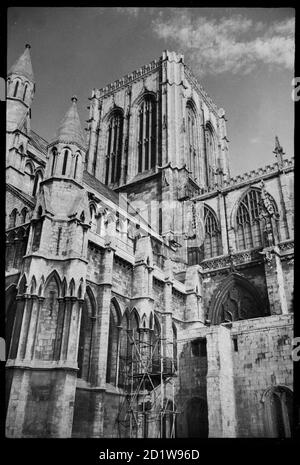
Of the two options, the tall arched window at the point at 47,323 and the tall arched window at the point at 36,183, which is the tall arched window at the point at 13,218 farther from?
the tall arched window at the point at 47,323

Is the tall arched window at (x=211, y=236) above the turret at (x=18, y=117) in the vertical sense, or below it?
below

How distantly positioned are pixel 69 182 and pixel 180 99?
27.0m

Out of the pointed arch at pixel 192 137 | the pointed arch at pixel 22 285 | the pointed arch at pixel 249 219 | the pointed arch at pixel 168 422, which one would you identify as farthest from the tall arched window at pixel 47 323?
the pointed arch at pixel 192 137

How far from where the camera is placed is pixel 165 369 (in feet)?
60.6

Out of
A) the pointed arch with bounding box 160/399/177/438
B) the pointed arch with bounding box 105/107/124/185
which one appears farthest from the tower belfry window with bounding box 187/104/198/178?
the pointed arch with bounding box 160/399/177/438

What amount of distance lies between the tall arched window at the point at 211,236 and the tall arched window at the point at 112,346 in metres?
12.7

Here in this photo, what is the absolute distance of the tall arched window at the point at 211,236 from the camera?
29406 mm

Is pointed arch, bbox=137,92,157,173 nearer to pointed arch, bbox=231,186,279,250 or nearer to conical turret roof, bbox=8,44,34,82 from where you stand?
pointed arch, bbox=231,186,279,250

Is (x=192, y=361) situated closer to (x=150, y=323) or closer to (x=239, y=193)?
(x=150, y=323)

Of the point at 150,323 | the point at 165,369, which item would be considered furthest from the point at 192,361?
the point at 150,323

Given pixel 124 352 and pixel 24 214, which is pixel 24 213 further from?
pixel 124 352

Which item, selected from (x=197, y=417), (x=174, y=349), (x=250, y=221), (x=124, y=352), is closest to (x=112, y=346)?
(x=124, y=352)

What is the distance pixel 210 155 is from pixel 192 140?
4151mm

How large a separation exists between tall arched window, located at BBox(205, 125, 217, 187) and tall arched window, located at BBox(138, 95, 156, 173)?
7.17m
